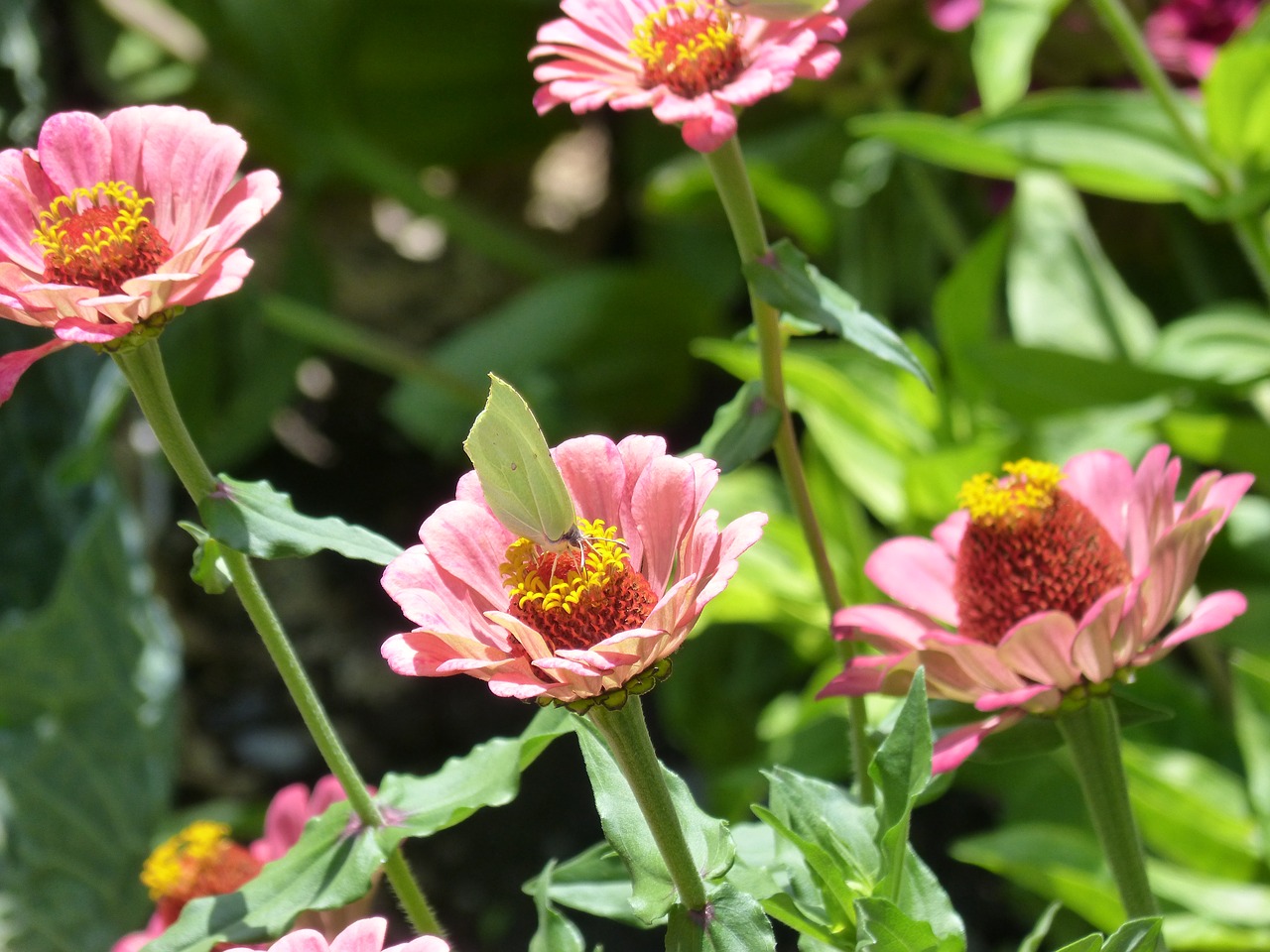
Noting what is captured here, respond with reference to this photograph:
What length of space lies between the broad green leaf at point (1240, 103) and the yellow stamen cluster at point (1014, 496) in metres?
0.44

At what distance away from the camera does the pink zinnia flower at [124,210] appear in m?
0.44

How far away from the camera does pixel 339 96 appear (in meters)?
1.55

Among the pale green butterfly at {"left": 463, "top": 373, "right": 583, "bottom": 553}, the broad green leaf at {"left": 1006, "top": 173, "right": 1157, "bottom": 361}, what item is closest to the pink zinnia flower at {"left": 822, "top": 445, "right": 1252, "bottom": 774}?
the pale green butterfly at {"left": 463, "top": 373, "right": 583, "bottom": 553}

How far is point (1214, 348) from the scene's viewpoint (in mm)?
950

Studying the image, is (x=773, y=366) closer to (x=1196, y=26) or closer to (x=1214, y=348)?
(x=1214, y=348)

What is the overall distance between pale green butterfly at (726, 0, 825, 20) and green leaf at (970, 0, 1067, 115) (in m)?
0.44

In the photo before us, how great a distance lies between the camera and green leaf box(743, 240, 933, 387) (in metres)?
0.48

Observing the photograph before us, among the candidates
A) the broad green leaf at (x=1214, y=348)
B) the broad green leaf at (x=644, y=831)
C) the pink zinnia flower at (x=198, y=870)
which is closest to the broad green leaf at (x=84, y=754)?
the pink zinnia flower at (x=198, y=870)

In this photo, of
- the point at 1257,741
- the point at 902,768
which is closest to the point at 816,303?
the point at 902,768

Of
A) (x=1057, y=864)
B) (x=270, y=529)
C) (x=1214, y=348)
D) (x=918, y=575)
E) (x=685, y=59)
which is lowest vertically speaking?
(x=1057, y=864)

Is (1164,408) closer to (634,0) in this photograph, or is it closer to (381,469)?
(634,0)

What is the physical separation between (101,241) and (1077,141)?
68cm

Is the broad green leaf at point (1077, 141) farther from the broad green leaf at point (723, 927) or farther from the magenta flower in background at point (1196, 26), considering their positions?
the broad green leaf at point (723, 927)

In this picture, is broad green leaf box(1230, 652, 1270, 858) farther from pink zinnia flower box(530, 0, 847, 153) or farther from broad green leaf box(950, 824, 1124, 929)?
pink zinnia flower box(530, 0, 847, 153)
